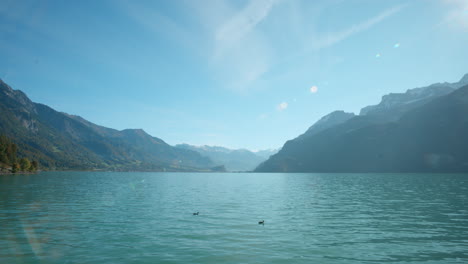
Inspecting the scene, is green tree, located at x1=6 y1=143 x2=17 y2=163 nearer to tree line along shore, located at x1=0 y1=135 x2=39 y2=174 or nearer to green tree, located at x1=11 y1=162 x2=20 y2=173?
tree line along shore, located at x1=0 y1=135 x2=39 y2=174

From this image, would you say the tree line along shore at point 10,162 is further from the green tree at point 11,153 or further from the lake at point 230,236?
the lake at point 230,236

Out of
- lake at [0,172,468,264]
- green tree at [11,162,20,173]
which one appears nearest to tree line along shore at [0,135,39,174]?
green tree at [11,162,20,173]

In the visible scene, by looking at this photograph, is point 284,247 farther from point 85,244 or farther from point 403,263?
point 85,244

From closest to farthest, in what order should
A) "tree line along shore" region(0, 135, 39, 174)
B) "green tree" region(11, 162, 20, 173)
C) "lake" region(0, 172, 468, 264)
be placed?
"lake" region(0, 172, 468, 264)
"tree line along shore" region(0, 135, 39, 174)
"green tree" region(11, 162, 20, 173)

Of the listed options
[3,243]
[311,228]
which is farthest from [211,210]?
[3,243]

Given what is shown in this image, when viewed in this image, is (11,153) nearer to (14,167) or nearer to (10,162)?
(10,162)

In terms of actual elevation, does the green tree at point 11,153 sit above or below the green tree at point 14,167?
Result: above

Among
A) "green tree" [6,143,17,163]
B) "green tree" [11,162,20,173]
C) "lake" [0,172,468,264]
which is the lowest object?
"lake" [0,172,468,264]

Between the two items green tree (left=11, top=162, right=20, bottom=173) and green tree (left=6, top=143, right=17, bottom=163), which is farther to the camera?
green tree (left=6, top=143, right=17, bottom=163)

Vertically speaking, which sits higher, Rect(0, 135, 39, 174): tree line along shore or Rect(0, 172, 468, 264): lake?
Rect(0, 135, 39, 174): tree line along shore

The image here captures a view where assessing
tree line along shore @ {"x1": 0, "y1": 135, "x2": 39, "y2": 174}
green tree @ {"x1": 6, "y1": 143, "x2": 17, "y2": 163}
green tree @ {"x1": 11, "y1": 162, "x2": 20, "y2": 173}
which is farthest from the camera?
green tree @ {"x1": 6, "y1": 143, "x2": 17, "y2": 163}

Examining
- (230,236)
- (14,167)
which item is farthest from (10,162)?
(230,236)

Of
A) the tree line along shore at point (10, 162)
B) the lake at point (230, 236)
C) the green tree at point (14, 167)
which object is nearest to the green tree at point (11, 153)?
the tree line along shore at point (10, 162)

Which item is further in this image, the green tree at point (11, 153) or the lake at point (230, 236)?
the green tree at point (11, 153)
